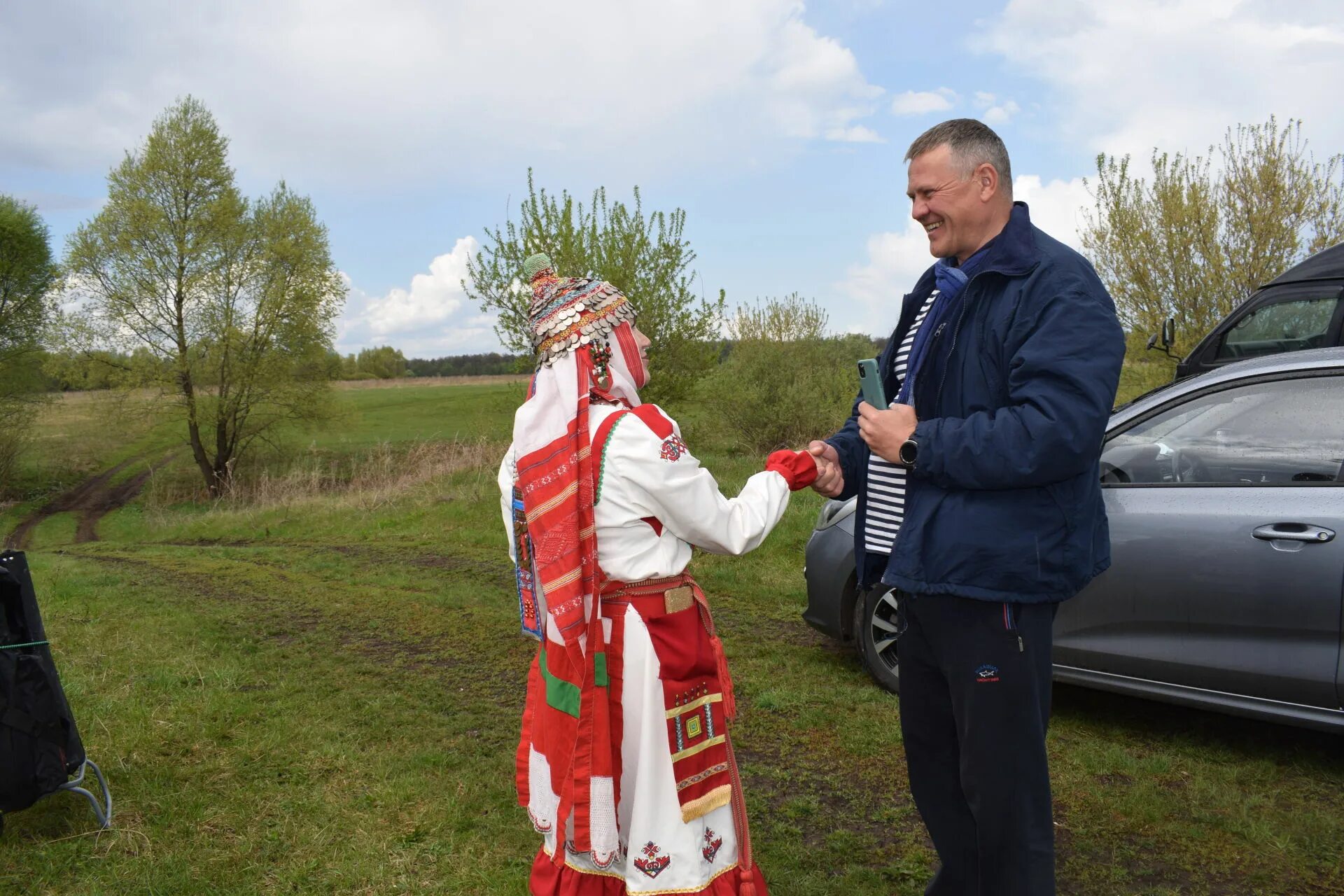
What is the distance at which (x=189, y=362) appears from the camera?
35.5 metres

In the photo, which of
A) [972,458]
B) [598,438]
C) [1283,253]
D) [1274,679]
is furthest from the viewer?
[1283,253]

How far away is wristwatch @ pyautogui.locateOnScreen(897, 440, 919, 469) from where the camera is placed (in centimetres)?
234

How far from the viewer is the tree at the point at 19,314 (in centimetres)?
3719

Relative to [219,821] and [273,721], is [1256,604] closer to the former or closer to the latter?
[219,821]

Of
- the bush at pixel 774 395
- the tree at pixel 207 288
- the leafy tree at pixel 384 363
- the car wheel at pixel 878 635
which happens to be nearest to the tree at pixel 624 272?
the bush at pixel 774 395

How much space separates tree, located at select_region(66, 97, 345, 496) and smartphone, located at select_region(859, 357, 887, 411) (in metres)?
35.5

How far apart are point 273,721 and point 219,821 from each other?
3.99ft

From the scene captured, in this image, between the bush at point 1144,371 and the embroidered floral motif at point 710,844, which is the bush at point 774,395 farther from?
the embroidered floral motif at point 710,844

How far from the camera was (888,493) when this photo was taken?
2707 mm

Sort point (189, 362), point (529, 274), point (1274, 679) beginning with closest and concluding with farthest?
point (529, 274)
point (1274, 679)
point (189, 362)

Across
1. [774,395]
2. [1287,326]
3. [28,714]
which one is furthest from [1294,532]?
[774,395]

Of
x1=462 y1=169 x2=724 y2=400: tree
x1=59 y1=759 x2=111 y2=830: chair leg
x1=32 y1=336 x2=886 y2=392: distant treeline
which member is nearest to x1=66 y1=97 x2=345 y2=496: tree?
x1=32 y1=336 x2=886 y2=392: distant treeline

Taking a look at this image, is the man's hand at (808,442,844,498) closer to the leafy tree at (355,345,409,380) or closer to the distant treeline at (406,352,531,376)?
the distant treeline at (406,352,531,376)

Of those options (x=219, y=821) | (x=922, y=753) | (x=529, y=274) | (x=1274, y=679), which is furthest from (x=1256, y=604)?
(x=219, y=821)
